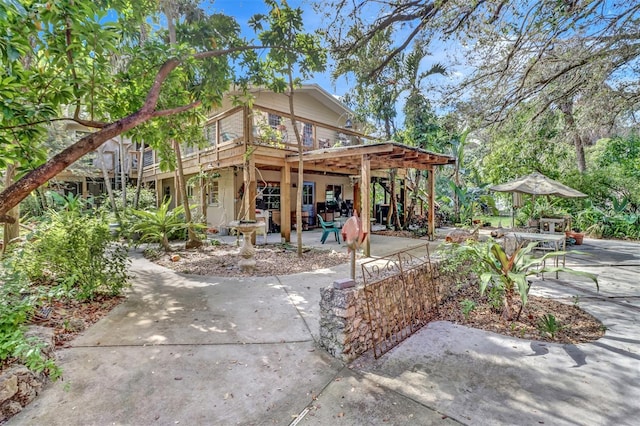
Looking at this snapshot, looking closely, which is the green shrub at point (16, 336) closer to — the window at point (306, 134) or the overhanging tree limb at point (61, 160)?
the overhanging tree limb at point (61, 160)

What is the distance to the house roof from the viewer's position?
684cm

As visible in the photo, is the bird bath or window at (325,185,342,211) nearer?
the bird bath

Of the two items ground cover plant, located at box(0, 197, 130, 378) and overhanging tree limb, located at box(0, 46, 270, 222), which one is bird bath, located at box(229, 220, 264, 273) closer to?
ground cover plant, located at box(0, 197, 130, 378)

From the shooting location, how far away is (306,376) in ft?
8.39

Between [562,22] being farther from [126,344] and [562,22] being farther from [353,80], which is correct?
[126,344]

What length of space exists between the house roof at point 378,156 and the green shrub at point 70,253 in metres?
5.09

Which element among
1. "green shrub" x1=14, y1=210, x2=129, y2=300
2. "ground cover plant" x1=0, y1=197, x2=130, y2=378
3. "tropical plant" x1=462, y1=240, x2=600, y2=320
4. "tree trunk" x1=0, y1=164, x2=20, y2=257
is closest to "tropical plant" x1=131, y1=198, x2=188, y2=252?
"tree trunk" x1=0, y1=164, x2=20, y2=257

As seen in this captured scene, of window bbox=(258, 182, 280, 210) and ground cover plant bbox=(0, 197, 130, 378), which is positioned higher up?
window bbox=(258, 182, 280, 210)

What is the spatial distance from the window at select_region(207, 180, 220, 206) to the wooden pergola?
4187 millimetres

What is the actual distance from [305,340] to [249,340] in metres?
0.60

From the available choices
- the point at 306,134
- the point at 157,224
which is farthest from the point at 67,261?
the point at 306,134

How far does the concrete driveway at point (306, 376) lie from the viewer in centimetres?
209

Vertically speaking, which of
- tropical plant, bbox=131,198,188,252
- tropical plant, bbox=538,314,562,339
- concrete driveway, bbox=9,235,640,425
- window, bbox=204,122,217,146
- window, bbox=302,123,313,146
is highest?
window, bbox=302,123,313,146

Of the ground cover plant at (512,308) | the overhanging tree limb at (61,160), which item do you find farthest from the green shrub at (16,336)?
the ground cover plant at (512,308)
